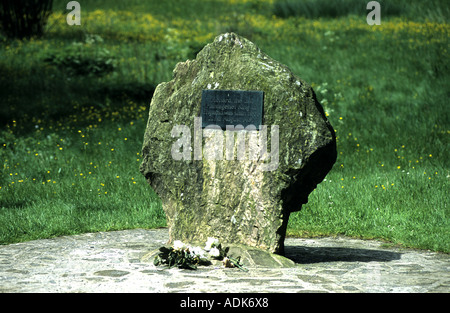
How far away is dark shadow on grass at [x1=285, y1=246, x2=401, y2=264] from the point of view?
7422mm

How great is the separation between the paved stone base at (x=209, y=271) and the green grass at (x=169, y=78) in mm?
715

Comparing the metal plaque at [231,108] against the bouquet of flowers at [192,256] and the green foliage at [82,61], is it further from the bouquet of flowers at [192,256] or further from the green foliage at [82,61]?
the green foliage at [82,61]

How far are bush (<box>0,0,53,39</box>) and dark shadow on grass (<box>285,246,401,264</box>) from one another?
14.6m

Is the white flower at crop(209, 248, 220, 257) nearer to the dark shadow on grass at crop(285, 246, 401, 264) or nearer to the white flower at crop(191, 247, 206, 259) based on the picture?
the white flower at crop(191, 247, 206, 259)

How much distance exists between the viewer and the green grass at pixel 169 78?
9.41 metres

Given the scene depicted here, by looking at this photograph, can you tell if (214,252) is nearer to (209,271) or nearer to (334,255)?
(209,271)

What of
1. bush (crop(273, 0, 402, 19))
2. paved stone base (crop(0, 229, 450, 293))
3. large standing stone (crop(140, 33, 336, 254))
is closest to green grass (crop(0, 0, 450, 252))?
bush (crop(273, 0, 402, 19))

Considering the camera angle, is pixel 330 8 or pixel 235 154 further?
pixel 330 8

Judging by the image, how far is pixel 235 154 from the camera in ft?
23.7

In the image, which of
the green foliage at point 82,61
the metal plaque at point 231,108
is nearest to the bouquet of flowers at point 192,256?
the metal plaque at point 231,108

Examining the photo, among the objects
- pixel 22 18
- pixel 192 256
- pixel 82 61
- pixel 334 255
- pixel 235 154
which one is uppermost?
pixel 22 18

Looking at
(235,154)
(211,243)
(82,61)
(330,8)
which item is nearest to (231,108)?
(235,154)

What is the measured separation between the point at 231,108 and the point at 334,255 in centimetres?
209

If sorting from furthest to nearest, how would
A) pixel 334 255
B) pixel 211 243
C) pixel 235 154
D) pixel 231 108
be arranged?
pixel 334 255, pixel 231 108, pixel 235 154, pixel 211 243
